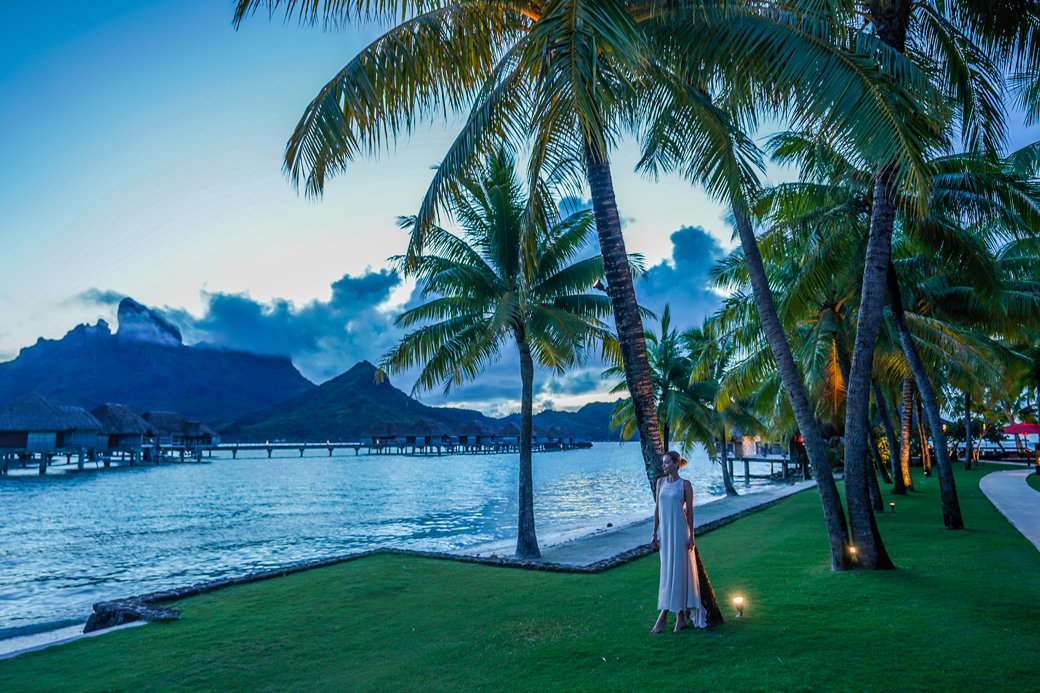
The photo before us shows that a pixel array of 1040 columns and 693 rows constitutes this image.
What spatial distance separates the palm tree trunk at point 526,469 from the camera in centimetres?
1376

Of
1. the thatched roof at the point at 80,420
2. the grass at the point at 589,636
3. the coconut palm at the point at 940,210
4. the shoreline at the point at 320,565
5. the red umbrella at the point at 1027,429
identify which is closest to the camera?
the grass at the point at 589,636

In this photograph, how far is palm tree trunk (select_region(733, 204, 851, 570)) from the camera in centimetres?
813

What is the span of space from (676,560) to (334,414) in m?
169

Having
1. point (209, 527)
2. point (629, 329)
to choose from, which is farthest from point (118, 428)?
point (629, 329)

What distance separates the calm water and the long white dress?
434 inches

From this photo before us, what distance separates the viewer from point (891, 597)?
6852mm

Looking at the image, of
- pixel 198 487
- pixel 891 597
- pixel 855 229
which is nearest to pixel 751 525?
pixel 855 229

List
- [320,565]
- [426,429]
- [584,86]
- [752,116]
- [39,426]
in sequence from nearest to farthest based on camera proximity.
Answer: [584,86] → [752,116] → [320,565] → [39,426] → [426,429]

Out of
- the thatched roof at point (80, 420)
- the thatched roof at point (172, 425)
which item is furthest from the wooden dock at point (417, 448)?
the thatched roof at point (80, 420)

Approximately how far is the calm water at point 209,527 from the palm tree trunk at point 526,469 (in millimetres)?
5842

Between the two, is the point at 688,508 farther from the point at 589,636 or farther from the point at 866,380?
the point at 866,380

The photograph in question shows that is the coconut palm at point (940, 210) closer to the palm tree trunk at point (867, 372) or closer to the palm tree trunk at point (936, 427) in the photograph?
A: the palm tree trunk at point (936, 427)

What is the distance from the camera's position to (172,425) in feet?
292

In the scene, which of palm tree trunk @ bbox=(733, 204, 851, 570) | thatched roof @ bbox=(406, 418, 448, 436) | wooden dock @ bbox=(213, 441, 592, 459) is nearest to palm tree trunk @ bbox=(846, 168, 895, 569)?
palm tree trunk @ bbox=(733, 204, 851, 570)
